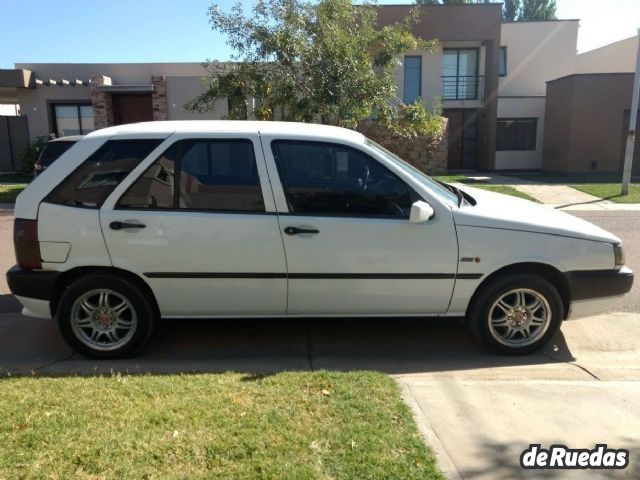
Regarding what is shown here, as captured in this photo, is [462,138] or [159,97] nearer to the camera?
[159,97]

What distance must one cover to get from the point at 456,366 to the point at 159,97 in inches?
687

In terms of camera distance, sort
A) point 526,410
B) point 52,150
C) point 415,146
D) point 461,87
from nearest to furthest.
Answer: point 526,410 → point 52,150 → point 415,146 → point 461,87

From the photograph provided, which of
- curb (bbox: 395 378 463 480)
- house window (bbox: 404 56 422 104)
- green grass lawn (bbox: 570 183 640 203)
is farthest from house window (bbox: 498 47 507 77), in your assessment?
curb (bbox: 395 378 463 480)

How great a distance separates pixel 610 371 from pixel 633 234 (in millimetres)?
6628

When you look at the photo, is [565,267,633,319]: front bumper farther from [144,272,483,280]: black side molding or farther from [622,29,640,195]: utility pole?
[622,29,640,195]: utility pole

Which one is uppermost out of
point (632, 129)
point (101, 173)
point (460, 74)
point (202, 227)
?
point (460, 74)

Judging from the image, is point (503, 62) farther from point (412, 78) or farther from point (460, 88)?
point (412, 78)

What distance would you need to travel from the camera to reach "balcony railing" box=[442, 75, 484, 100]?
78.1 feet

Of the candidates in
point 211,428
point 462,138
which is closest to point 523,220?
point 211,428

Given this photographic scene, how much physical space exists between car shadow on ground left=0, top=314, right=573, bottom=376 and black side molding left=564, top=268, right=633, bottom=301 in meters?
0.58

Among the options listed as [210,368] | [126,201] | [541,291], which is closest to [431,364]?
[541,291]

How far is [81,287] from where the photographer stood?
4188 millimetres

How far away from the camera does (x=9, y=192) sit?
1535cm

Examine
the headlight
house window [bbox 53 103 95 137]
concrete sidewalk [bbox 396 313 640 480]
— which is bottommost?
concrete sidewalk [bbox 396 313 640 480]
